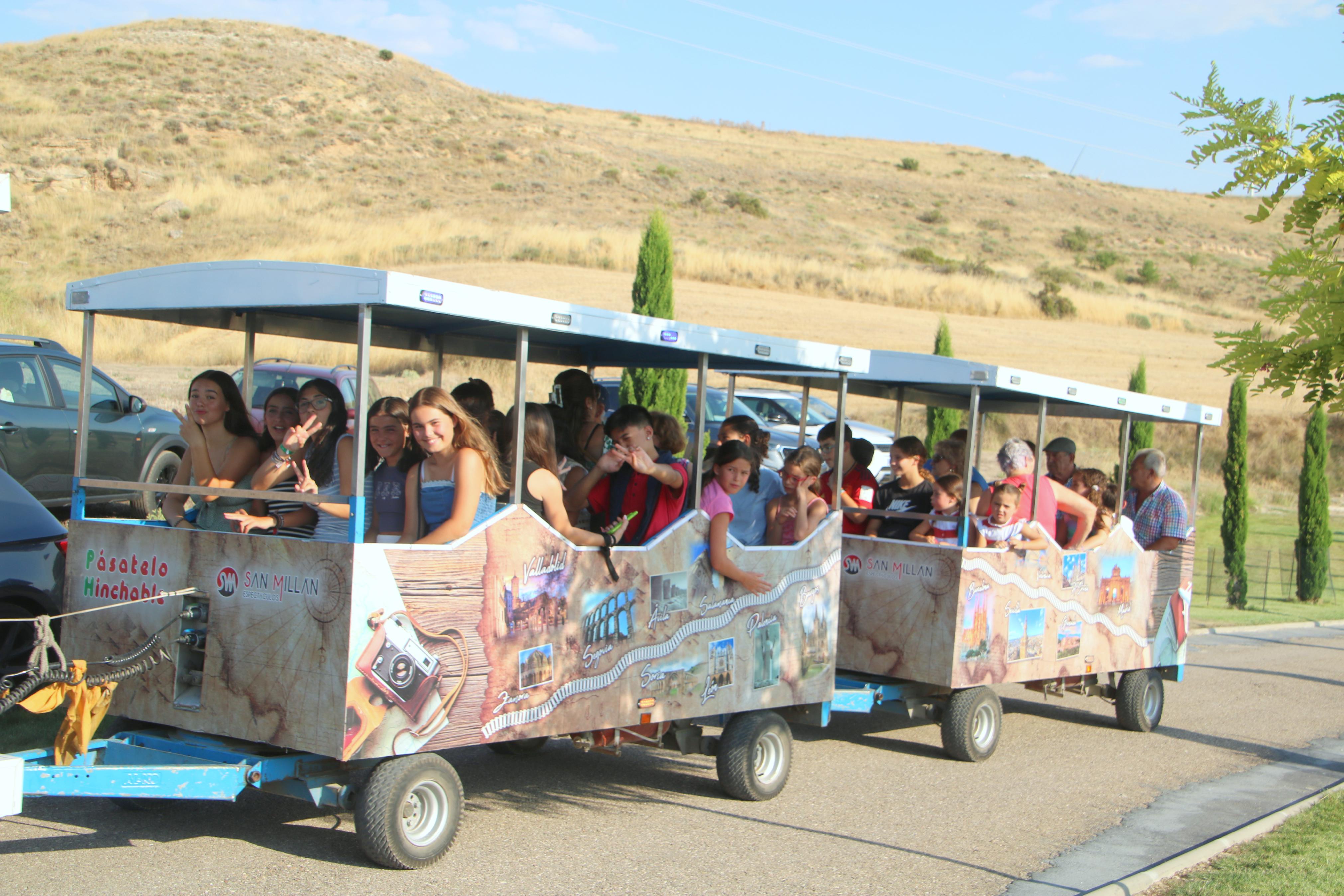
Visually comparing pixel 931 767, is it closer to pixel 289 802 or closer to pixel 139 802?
pixel 289 802

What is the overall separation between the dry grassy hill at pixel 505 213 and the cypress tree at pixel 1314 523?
1103 cm

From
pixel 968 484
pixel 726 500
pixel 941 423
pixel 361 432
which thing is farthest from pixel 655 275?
pixel 361 432

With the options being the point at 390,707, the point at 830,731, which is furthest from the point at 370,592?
→ the point at 830,731

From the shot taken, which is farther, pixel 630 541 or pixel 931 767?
pixel 931 767

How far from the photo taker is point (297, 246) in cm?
4703

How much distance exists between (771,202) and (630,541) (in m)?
72.2

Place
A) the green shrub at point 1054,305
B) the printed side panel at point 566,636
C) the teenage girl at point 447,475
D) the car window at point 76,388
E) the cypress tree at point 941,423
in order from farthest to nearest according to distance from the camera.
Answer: the green shrub at point 1054,305
the cypress tree at point 941,423
the car window at point 76,388
the teenage girl at point 447,475
the printed side panel at point 566,636

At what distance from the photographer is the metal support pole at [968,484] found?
822 centimetres

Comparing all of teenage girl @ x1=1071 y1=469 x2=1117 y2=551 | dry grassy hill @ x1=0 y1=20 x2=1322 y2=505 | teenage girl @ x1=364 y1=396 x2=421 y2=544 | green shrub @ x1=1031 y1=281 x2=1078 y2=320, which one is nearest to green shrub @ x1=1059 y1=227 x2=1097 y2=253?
dry grassy hill @ x1=0 y1=20 x2=1322 y2=505

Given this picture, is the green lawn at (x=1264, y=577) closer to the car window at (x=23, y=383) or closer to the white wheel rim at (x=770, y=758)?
the white wheel rim at (x=770, y=758)

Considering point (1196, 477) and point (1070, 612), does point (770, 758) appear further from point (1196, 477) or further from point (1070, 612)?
point (1196, 477)

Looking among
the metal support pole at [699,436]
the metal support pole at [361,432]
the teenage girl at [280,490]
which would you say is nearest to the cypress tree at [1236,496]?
the metal support pole at [699,436]

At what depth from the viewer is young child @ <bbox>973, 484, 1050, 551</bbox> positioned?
841cm

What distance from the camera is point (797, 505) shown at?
7.84m
